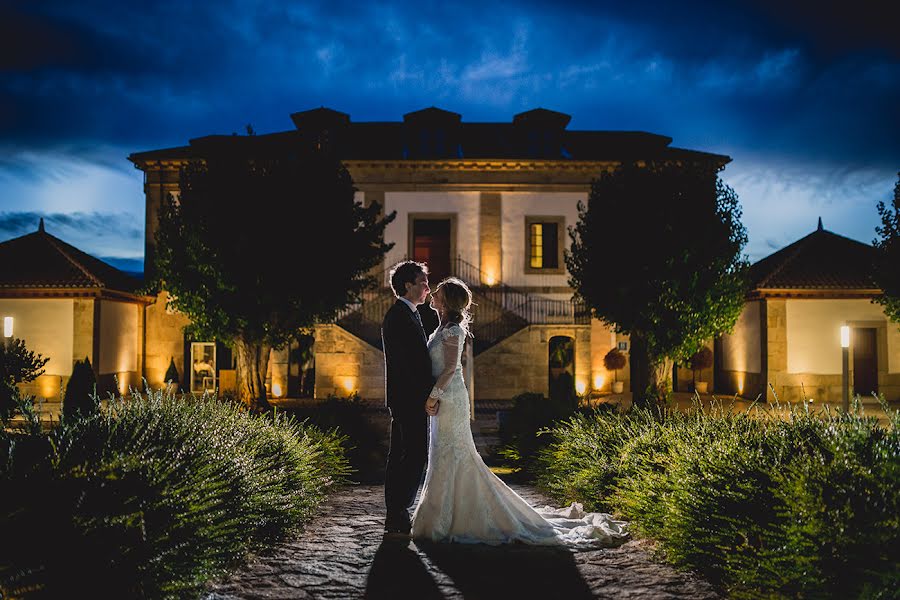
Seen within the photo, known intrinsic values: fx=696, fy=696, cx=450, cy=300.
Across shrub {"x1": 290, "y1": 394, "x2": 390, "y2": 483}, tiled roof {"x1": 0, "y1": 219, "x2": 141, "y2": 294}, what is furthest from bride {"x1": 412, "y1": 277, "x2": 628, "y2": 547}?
tiled roof {"x1": 0, "y1": 219, "x2": 141, "y2": 294}

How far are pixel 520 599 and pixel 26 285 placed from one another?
64.0ft

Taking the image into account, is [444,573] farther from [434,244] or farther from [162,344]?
[162,344]

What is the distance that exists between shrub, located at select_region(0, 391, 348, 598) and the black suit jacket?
4.09 feet

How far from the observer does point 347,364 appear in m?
18.9

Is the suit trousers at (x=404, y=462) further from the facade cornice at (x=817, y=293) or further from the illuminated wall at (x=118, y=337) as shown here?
the illuminated wall at (x=118, y=337)

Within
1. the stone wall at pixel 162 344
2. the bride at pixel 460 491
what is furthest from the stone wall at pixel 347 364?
the bride at pixel 460 491

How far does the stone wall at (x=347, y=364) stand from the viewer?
61.7 ft

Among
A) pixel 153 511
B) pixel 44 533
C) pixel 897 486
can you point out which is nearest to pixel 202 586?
pixel 153 511

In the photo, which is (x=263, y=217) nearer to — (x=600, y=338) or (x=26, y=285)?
(x=26, y=285)

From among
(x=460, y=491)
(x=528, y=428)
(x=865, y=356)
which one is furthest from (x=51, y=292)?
(x=865, y=356)

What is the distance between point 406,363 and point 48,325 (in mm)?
17607

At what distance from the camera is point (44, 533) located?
374 cm

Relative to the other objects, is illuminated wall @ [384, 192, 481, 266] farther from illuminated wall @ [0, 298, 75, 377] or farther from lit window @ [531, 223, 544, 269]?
illuminated wall @ [0, 298, 75, 377]

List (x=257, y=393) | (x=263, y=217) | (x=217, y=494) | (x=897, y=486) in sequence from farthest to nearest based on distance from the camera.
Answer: (x=257, y=393) → (x=263, y=217) → (x=217, y=494) → (x=897, y=486)
